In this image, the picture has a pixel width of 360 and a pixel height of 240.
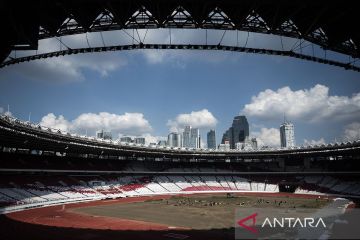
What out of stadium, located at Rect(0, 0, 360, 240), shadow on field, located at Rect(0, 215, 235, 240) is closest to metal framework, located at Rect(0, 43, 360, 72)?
stadium, located at Rect(0, 0, 360, 240)

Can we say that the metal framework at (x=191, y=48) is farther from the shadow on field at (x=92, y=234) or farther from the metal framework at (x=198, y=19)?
the shadow on field at (x=92, y=234)

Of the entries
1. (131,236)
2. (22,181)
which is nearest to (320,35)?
(131,236)

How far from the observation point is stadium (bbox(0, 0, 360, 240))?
41.5 ft

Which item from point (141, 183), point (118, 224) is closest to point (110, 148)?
point (141, 183)

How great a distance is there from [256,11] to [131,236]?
20873 millimetres

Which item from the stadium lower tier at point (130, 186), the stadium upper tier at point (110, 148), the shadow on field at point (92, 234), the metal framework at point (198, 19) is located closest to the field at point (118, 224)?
the shadow on field at point (92, 234)

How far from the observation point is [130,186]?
70.2m

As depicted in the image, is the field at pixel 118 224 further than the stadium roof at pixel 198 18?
Yes

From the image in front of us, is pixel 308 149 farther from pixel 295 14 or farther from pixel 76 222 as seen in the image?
pixel 295 14

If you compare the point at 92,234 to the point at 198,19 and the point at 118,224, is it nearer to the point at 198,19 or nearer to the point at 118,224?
the point at 118,224

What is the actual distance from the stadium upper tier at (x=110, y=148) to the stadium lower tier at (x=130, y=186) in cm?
591

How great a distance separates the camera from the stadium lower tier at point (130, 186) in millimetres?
49631

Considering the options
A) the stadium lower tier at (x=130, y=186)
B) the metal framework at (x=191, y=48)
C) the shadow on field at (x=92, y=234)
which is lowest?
the shadow on field at (x=92, y=234)

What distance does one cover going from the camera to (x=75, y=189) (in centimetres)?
5956
